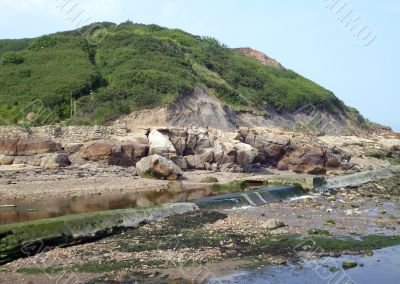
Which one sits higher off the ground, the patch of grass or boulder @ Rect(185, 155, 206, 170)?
boulder @ Rect(185, 155, 206, 170)

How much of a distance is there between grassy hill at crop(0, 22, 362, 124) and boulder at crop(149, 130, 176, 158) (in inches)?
284

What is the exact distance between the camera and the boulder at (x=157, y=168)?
3394 cm

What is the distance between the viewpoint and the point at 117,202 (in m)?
26.1

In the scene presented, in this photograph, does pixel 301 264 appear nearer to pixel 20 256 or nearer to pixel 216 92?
pixel 20 256

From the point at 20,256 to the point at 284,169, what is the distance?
30.6 m

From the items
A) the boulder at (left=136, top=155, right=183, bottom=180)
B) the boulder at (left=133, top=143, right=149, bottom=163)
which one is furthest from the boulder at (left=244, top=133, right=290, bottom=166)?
the boulder at (left=136, top=155, right=183, bottom=180)

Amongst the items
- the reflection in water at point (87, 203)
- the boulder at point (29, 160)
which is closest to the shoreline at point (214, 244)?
the reflection in water at point (87, 203)

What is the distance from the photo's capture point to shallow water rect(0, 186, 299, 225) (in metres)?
22.5

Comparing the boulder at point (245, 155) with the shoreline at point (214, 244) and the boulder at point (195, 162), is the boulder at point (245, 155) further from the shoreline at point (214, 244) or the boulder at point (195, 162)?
the shoreline at point (214, 244)

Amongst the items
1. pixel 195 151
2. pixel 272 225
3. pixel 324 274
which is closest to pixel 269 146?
pixel 195 151

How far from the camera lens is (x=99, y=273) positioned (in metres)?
14.0

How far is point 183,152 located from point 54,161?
10.6 m

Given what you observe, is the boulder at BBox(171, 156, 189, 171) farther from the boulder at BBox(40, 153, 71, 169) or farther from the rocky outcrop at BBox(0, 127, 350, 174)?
the boulder at BBox(40, 153, 71, 169)

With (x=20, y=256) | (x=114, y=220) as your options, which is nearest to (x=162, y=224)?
(x=114, y=220)
